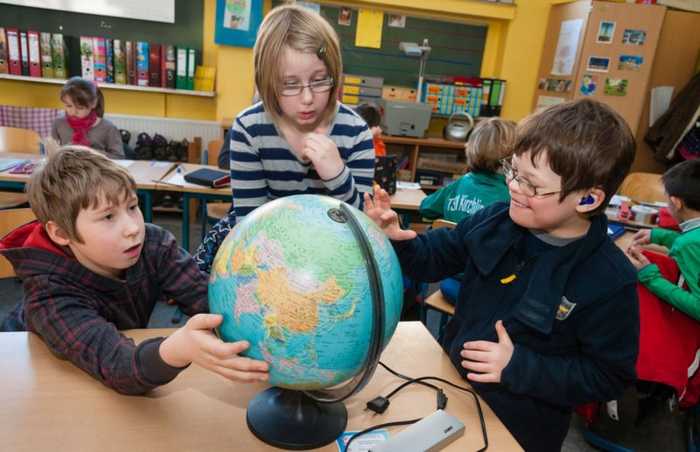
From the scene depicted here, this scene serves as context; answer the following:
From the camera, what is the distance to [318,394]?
101 cm

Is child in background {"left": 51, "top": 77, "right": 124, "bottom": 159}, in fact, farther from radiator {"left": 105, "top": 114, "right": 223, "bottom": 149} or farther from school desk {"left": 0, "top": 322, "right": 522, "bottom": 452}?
school desk {"left": 0, "top": 322, "right": 522, "bottom": 452}

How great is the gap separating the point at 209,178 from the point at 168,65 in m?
2.42

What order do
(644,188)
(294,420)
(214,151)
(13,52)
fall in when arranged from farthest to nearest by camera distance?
(13,52) < (214,151) < (644,188) < (294,420)

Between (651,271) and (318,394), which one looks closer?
(318,394)

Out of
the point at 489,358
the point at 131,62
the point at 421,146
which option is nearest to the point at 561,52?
the point at 421,146

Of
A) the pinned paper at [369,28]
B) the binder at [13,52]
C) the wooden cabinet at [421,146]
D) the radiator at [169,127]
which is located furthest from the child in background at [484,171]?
the binder at [13,52]

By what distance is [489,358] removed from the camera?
3.60ft

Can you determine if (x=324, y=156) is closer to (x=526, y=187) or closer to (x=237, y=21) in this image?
(x=526, y=187)

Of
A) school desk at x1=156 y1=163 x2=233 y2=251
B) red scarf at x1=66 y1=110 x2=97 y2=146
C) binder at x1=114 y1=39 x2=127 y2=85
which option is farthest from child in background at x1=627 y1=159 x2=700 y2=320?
binder at x1=114 y1=39 x2=127 y2=85

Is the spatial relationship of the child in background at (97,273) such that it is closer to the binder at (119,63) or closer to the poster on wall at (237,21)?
the poster on wall at (237,21)

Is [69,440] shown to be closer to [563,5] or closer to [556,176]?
[556,176]

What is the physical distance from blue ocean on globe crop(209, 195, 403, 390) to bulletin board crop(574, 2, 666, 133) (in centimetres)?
491

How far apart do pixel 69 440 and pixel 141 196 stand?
112 inches

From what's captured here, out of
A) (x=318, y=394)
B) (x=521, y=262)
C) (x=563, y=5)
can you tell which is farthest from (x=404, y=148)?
(x=318, y=394)
